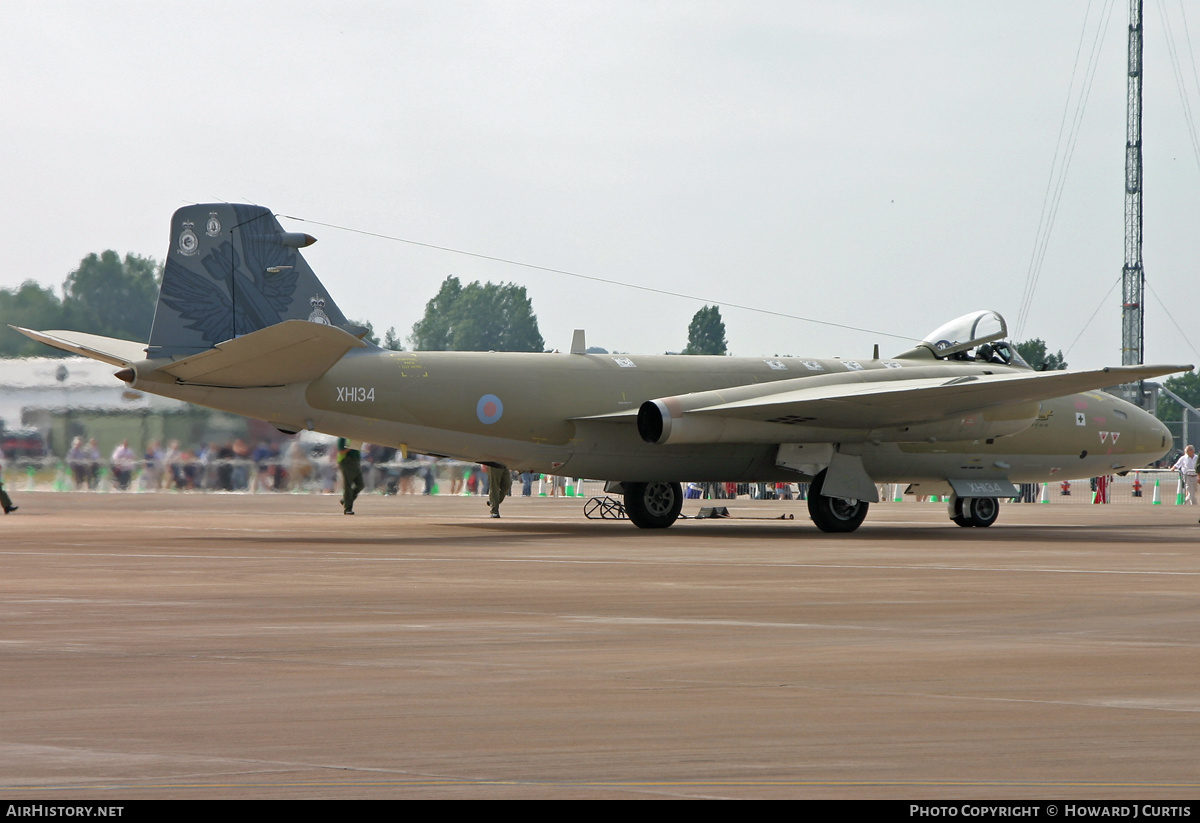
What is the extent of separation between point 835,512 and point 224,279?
10.8 m

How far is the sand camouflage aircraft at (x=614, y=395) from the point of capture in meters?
20.9

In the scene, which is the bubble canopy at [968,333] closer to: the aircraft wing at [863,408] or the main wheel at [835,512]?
the aircraft wing at [863,408]

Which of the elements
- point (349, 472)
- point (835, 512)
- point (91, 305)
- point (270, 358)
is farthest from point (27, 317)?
point (835, 512)

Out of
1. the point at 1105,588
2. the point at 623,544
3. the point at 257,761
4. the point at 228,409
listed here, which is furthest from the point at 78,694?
the point at 228,409

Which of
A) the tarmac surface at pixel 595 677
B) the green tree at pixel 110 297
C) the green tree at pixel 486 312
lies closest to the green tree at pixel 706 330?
the green tree at pixel 486 312

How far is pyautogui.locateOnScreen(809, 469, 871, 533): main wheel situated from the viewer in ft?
77.4

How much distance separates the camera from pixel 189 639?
28.5ft

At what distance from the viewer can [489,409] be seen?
22.2 meters

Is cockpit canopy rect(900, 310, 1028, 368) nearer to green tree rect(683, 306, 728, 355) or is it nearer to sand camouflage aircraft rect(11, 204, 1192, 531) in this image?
sand camouflage aircraft rect(11, 204, 1192, 531)

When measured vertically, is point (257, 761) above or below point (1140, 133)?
below

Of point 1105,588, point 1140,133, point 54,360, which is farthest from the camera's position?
point 1140,133

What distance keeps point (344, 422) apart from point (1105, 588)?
12376mm

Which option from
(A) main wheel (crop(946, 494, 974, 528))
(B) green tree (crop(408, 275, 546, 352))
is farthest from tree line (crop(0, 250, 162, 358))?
(B) green tree (crop(408, 275, 546, 352))
